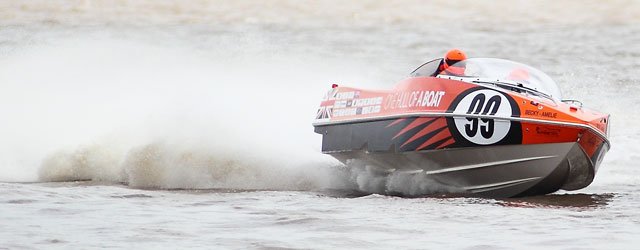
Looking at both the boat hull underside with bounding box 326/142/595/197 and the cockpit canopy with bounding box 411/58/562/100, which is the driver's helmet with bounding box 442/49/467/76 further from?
the boat hull underside with bounding box 326/142/595/197

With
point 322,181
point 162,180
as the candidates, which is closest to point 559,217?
point 322,181

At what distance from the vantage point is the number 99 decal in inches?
468

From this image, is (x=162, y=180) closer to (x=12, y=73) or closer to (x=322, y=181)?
(x=322, y=181)

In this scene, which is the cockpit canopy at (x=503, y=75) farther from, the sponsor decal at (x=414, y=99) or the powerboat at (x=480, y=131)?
the sponsor decal at (x=414, y=99)

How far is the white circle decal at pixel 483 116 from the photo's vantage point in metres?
→ 11.9

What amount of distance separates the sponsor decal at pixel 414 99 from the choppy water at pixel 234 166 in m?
0.84

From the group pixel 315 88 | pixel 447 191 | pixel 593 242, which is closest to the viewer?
pixel 593 242

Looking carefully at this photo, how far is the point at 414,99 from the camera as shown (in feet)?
40.8

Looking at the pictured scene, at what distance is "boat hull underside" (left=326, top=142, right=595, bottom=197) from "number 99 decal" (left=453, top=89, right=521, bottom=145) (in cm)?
12

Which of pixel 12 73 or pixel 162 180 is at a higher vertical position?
pixel 12 73

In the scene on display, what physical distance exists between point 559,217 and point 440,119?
5.53 feet

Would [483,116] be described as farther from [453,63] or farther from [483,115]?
[453,63]

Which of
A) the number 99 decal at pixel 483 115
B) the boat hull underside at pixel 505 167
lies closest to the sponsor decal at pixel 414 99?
the number 99 decal at pixel 483 115

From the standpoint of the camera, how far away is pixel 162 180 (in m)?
13.6
